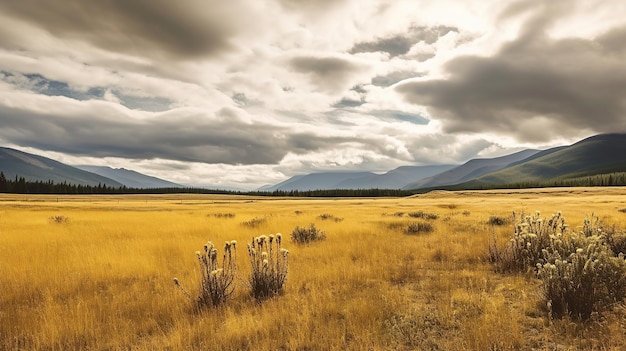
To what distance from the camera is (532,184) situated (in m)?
197

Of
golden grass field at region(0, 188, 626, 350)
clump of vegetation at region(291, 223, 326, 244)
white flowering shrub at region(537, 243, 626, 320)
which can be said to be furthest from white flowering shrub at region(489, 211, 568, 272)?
clump of vegetation at region(291, 223, 326, 244)

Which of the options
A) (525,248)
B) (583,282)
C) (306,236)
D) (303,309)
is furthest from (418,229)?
(303,309)

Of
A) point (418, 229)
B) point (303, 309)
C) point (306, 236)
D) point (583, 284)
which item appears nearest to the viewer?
point (583, 284)

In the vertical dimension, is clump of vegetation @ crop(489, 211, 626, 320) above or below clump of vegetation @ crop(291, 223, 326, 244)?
above

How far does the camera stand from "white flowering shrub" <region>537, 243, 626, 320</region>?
516 cm

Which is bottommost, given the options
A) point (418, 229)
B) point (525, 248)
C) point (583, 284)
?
point (418, 229)

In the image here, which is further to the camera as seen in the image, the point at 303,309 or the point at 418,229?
the point at 418,229

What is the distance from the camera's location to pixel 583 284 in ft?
17.3

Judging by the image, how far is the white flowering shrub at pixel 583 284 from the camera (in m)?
5.16

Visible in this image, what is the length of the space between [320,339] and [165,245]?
999 centimetres

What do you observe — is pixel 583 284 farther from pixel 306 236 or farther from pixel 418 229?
pixel 418 229

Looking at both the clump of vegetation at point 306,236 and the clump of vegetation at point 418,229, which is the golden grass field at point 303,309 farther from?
the clump of vegetation at point 418,229

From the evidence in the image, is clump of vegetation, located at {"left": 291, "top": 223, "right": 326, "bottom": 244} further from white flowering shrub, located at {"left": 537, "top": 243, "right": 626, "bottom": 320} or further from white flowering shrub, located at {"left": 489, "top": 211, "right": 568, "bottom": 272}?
white flowering shrub, located at {"left": 537, "top": 243, "right": 626, "bottom": 320}

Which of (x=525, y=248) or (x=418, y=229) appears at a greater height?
(x=525, y=248)
